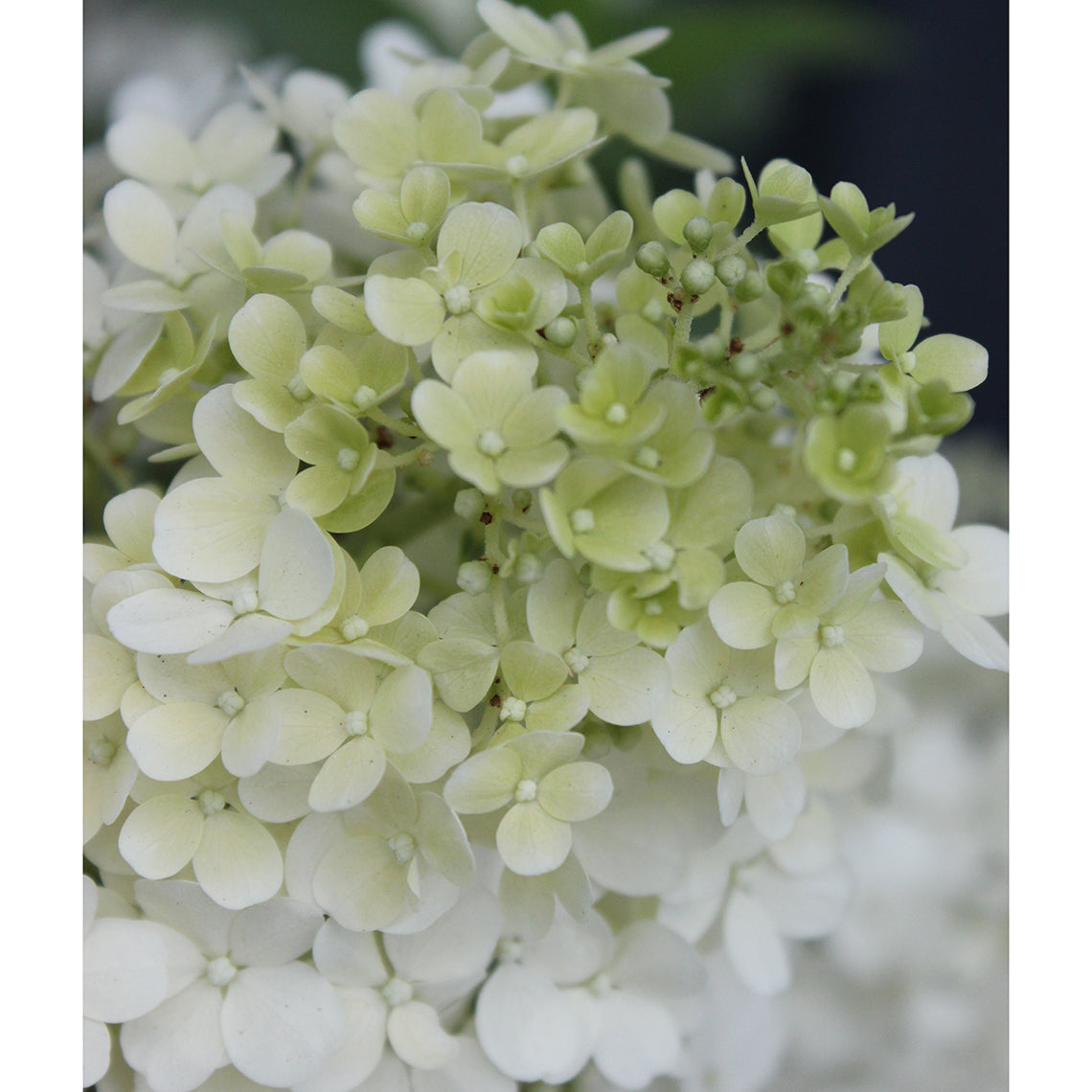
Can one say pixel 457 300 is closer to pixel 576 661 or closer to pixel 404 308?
pixel 404 308

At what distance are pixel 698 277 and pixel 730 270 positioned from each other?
1 cm

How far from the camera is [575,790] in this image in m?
0.39

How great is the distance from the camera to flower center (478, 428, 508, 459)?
367 mm

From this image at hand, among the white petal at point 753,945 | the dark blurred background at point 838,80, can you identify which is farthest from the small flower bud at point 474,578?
the dark blurred background at point 838,80

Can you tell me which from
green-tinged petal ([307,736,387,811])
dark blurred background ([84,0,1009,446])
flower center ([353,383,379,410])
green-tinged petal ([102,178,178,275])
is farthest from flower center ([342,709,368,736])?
dark blurred background ([84,0,1009,446])

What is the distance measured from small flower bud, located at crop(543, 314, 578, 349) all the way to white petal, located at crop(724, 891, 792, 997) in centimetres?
30

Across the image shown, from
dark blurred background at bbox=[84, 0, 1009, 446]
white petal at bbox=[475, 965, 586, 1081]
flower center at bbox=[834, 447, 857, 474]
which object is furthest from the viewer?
dark blurred background at bbox=[84, 0, 1009, 446]

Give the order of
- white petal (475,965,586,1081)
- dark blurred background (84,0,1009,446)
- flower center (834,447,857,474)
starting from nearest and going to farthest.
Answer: flower center (834,447,857,474) < white petal (475,965,586,1081) < dark blurred background (84,0,1009,446)

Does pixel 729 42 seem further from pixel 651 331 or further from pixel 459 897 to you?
pixel 459 897

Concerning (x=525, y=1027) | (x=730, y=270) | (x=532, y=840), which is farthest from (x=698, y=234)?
(x=525, y=1027)

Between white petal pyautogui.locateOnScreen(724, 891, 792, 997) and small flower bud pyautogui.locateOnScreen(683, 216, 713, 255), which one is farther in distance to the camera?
white petal pyautogui.locateOnScreen(724, 891, 792, 997)

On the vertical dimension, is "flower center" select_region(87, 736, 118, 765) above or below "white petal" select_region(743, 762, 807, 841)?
below

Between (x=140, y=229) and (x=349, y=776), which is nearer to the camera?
(x=349, y=776)

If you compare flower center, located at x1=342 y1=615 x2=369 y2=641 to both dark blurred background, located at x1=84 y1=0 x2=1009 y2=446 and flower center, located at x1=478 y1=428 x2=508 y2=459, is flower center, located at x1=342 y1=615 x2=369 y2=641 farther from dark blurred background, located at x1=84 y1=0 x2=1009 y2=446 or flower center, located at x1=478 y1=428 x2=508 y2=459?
dark blurred background, located at x1=84 y1=0 x2=1009 y2=446
